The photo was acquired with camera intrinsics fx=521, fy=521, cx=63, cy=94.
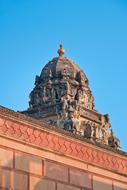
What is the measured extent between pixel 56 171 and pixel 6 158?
1.38 meters

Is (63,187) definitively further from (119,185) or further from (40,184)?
(119,185)

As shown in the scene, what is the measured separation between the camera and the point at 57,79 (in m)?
53.5

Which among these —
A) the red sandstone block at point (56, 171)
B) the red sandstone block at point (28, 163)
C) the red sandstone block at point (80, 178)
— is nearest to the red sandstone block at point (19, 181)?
the red sandstone block at point (28, 163)

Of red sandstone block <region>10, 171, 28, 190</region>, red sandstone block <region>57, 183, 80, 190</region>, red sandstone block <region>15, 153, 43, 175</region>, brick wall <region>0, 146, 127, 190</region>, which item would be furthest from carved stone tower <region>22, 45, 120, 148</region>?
red sandstone block <region>10, 171, 28, 190</region>

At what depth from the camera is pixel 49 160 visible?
10.9 m

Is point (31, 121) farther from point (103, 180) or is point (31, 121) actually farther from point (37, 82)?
point (37, 82)

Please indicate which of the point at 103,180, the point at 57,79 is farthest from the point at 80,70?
the point at 103,180

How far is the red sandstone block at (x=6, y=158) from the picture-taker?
10.0 metres

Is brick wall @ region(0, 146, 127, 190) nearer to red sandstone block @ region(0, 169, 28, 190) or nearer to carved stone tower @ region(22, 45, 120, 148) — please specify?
red sandstone block @ region(0, 169, 28, 190)

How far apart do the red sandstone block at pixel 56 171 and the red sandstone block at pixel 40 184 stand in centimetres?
14

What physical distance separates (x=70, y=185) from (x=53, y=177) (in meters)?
0.51

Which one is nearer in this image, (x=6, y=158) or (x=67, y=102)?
(x=6, y=158)

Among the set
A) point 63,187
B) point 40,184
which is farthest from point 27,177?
point 63,187

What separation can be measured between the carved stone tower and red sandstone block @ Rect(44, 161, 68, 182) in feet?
110
